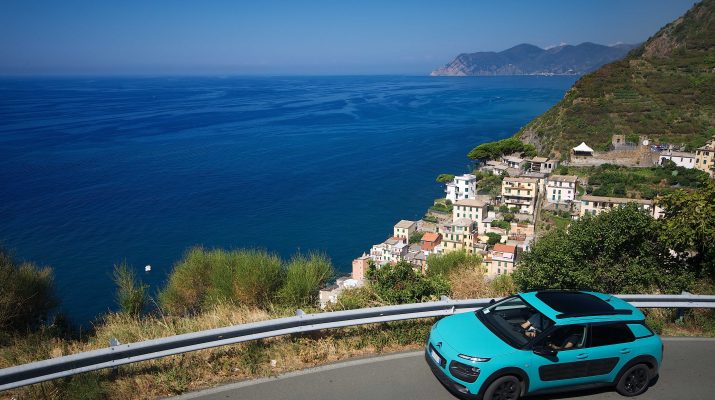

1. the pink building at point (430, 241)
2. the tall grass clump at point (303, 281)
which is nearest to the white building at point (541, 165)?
the pink building at point (430, 241)

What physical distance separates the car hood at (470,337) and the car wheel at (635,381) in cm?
132

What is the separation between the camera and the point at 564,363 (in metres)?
4.41

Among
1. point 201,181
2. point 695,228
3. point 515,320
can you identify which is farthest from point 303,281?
point 201,181

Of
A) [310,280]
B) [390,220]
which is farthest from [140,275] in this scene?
[310,280]

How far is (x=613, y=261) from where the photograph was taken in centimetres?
844

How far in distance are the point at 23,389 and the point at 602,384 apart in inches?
207

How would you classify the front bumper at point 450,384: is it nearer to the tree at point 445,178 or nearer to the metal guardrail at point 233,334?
the metal guardrail at point 233,334

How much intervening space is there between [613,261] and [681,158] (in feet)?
158

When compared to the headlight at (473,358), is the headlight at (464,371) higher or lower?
lower

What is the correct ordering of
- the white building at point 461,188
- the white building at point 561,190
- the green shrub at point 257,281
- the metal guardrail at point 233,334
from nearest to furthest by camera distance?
1. the metal guardrail at point 233,334
2. the green shrub at point 257,281
3. the white building at point 561,190
4. the white building at point 461,188

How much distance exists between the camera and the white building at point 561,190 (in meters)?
46.5

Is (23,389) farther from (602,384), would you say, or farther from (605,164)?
(605,164)

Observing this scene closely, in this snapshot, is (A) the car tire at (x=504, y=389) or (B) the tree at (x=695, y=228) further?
(B) the tree at (x=695, y=228)

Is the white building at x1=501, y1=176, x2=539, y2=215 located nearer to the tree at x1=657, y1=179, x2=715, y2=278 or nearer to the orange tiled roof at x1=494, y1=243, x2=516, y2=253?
the orange tiled roof at x1=494, y1=243, x2=516, y2=253
